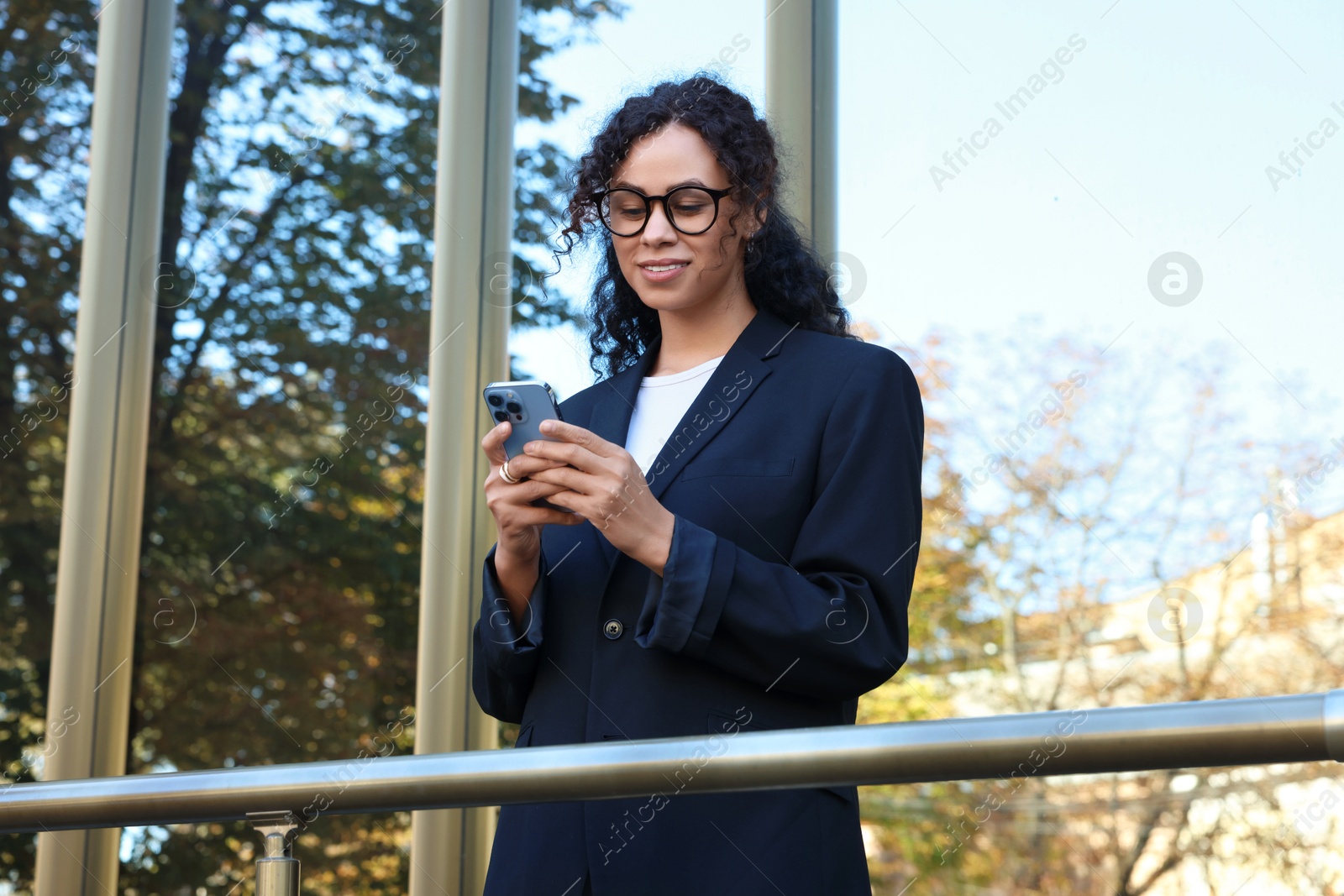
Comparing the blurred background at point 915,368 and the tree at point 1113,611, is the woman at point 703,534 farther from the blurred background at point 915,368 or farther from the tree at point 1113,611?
the tree at point 1113,611

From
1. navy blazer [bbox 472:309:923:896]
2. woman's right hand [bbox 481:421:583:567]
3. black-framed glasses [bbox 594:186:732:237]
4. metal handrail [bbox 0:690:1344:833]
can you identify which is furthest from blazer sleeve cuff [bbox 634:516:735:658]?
black-framed glasses [bbox 594:186:732:237]

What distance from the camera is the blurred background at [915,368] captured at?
2311 millimetres

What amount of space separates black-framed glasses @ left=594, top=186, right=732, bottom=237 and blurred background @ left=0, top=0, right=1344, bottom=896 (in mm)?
333

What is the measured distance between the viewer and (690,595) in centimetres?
121

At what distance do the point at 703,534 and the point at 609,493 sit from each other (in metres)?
0.10

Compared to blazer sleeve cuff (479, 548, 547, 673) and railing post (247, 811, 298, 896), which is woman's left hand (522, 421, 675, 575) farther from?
railing post (247, 811, 298, 896)

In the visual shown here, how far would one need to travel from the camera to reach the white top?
4.98ft

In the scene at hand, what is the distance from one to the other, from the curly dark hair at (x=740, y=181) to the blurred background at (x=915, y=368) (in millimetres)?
181

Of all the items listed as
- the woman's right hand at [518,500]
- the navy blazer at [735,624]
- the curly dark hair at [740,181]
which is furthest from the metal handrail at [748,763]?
the curly dark hair at [740,181]

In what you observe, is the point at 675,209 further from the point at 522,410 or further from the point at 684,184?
the point at 522,410

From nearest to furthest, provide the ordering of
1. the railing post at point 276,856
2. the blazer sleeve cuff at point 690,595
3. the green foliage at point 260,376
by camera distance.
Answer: the railing post at point 276,856 → the blazer sleeve cuff at point 690,595 → the green foliage at point 260,376

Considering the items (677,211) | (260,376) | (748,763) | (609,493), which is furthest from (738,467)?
(260,376)

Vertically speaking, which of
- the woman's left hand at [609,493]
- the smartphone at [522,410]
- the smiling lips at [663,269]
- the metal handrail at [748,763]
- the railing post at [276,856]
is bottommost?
the railing post at [276,856]

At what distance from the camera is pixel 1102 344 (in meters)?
2.44
